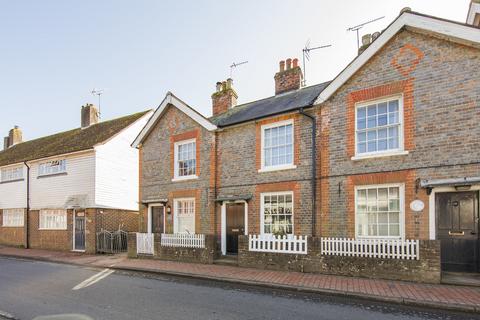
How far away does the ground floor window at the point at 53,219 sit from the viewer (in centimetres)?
1962

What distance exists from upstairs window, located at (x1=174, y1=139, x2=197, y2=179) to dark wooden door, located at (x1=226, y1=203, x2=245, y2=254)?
7.86ft

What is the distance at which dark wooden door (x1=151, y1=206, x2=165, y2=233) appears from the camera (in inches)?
631

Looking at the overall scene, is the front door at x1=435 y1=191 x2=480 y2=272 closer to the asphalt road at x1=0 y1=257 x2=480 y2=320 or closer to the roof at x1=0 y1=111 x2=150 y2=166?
the asphalt road at x1=0 y1=257 x2=480 y2=320

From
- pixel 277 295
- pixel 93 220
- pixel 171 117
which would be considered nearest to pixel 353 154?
pixel 277 295

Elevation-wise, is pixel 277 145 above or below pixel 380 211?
above

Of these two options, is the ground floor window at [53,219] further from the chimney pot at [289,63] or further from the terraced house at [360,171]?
the chimney pot at [289,63]

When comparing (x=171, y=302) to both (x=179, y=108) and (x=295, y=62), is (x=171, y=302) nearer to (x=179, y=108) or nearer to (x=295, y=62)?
(x=179, y=108)

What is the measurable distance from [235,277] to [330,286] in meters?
2.84

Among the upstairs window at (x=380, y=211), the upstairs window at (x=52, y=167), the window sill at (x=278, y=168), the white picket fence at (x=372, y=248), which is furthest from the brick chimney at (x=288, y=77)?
the upstairs window at (x=52, y=167)

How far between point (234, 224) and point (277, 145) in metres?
3.77

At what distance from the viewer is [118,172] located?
1986cm

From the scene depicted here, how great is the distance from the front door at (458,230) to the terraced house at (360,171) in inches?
A: 1.0

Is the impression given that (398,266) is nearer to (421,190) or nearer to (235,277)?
(421,190)

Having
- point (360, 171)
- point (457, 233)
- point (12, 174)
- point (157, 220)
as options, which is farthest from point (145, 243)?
point (12, 174)
